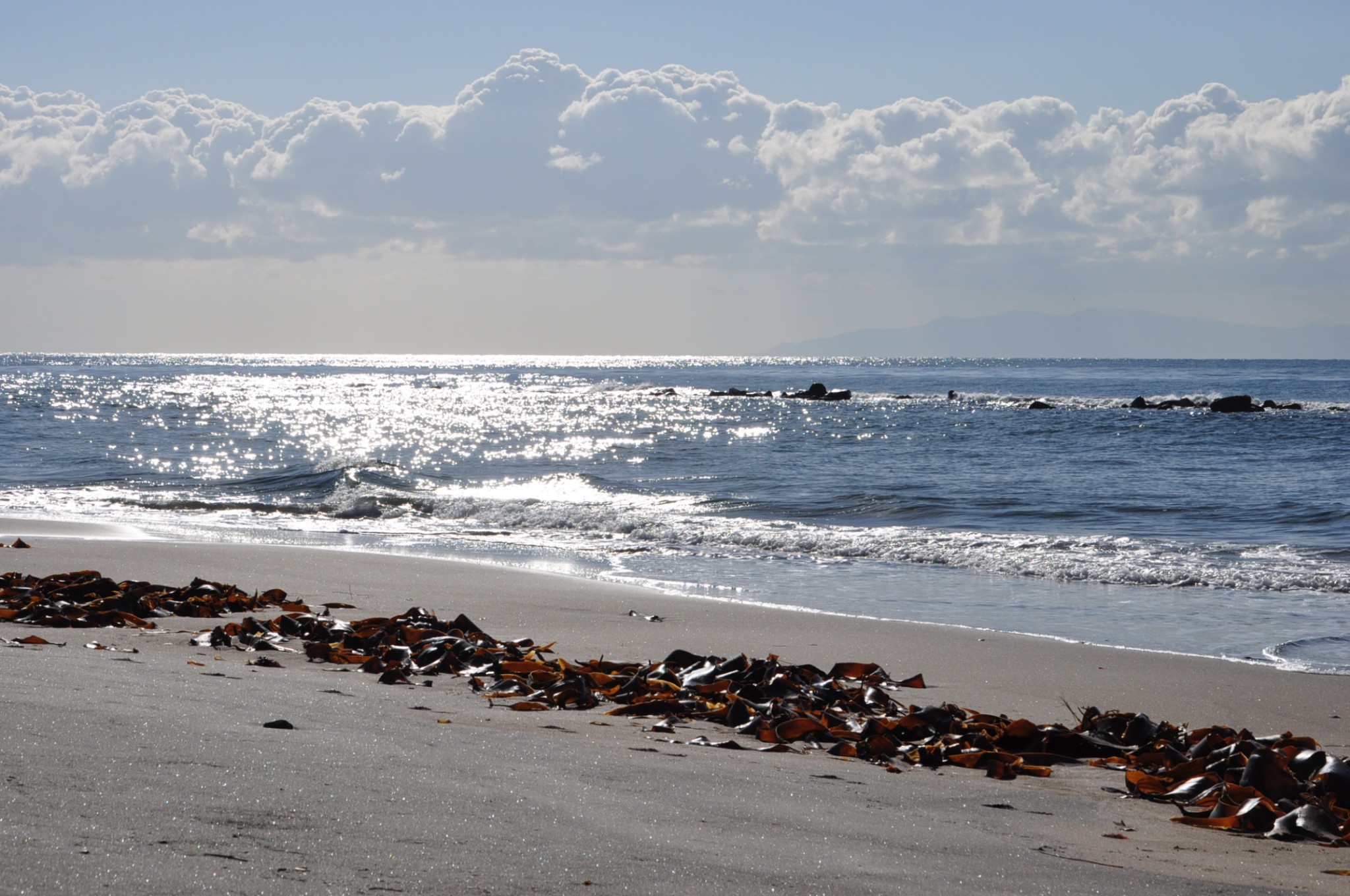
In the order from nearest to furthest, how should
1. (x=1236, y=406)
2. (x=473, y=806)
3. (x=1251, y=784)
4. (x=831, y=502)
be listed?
(x=473, y=806) < (x=1251, y=784) < (x=831, y=502) < (x=1236, y=406)

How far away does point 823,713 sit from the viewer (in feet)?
14.2

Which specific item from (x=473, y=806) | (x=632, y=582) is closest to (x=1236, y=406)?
(x=632, y=582)

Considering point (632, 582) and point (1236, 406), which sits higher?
point (1236, 406)

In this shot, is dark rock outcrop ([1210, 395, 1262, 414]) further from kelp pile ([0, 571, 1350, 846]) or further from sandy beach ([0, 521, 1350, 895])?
kelp pile ([0, 571, 1350, 846])

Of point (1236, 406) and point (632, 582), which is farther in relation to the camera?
point (1236, 406)

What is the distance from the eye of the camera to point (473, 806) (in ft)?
8.00

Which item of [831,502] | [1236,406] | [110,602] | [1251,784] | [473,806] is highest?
[1236,406]

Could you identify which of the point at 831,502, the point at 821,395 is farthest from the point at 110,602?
the point at 821,395

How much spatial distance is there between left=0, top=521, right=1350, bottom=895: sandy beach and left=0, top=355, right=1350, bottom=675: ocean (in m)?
4.11

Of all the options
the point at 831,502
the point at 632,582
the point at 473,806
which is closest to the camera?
the point at 473,806

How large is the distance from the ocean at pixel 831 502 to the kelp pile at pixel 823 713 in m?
3.25

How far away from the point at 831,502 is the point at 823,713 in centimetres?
1237

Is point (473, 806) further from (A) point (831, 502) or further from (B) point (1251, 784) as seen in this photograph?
(A) point (831, 502)

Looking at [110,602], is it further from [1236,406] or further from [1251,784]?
[1236,406]
